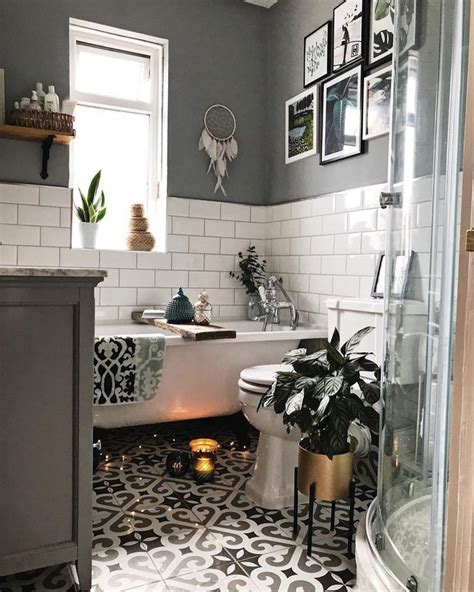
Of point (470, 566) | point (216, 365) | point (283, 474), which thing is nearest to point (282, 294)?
point (216, 365)

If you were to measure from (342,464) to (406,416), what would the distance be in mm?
534

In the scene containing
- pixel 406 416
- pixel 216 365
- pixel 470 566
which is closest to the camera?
pixel 470 566

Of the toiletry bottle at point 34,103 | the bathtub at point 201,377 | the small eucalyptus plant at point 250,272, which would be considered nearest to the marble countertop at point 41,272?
the bathtub at point 201,377

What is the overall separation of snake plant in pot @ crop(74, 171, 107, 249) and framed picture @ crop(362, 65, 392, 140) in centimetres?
176

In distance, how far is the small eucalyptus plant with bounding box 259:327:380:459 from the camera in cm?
184

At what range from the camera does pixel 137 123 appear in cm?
389

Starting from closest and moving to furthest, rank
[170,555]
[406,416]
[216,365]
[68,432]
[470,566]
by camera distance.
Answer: [470,566], [406,416], [68,432], [170,555], [216,365]

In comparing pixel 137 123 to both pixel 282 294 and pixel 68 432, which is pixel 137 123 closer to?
pixel 282 294

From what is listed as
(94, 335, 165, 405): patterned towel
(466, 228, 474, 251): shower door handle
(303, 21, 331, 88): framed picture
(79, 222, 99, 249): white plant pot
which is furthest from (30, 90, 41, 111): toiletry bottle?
(466, 228, 474, 251): shower door handle

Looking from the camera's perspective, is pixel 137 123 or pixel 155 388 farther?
pixel 137 123

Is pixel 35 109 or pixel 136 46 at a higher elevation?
pixel 136 46

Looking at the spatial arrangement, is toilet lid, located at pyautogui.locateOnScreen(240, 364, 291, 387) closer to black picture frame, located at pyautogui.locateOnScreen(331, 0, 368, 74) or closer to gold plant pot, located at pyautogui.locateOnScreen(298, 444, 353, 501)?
gold plant pot, located at pyautogui.locateOnScreen(298, 444, 353, 501)

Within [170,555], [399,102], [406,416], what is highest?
[399,102]

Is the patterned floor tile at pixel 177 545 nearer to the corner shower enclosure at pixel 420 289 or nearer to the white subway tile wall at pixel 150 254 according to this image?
the corner shower enclosure at pixel 420 289
